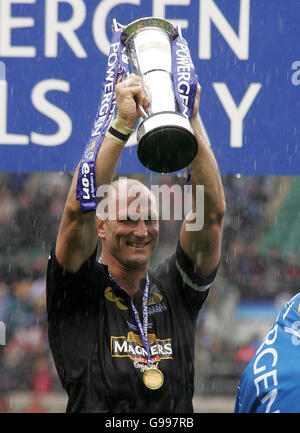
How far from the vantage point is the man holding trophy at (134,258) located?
90.4 inches

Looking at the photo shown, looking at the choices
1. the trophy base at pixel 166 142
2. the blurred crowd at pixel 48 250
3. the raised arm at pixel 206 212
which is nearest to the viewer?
the trophy base at pixel 166 142

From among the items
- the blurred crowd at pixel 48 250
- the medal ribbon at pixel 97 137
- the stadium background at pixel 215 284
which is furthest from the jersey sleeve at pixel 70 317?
the blurred crowd at pixel 48 250

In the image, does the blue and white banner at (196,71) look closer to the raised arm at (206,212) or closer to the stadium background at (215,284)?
the raised arm at (206,212)

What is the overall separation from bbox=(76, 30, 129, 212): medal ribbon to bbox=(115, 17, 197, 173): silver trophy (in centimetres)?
6

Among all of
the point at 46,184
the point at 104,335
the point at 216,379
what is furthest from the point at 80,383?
the point at 46,184

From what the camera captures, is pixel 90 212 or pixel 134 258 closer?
pixel 90 212

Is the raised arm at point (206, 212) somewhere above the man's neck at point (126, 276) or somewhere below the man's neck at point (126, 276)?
above

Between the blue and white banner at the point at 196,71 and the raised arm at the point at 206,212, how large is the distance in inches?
14.0

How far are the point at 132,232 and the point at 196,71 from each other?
2.39 feet

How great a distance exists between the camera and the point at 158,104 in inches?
85.7

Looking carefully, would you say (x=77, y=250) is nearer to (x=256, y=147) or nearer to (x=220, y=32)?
(x=256, y=147)

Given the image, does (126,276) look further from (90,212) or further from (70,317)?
(90,212)

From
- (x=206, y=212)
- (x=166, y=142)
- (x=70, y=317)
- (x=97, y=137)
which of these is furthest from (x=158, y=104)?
(x=70, y=317)

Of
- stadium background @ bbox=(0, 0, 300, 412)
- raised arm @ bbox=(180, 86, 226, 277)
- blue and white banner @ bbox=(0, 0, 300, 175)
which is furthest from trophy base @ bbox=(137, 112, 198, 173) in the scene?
stadium background @ bbox=(0, 0, 300, 412)
